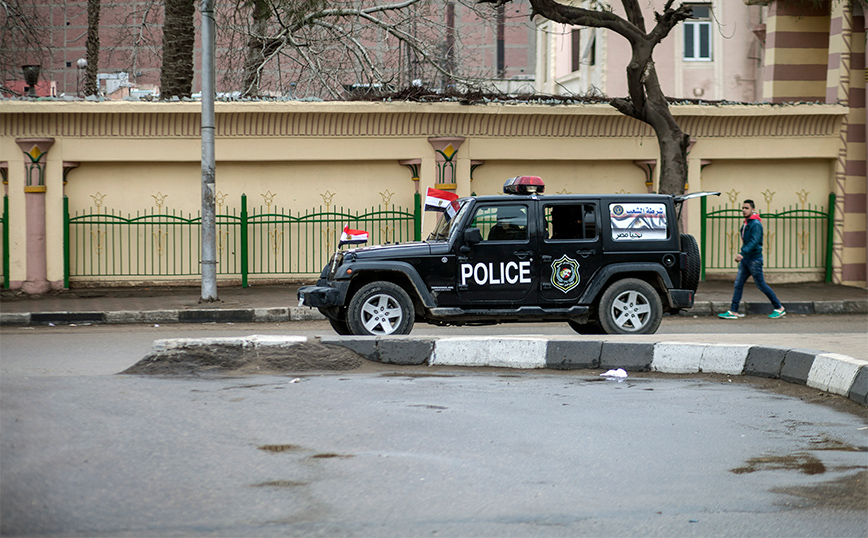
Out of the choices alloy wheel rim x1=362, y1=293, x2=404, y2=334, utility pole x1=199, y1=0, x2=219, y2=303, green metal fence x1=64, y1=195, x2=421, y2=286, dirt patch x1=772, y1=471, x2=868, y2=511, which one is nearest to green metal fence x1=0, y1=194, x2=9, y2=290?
green metal fence x1=64, y1=195, x2=421, y2=286

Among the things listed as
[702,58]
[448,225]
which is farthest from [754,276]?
[702,58]

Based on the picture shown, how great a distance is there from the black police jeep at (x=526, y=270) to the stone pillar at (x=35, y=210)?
807 cm

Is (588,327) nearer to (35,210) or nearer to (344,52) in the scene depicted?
(35,210)

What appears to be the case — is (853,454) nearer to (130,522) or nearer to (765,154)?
(130,522)

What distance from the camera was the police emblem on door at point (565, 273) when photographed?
10078 mm

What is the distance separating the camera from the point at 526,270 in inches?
394

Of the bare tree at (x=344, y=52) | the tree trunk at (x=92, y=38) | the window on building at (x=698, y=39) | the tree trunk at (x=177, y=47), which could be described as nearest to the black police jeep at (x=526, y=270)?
the bare tree at (x=344, y=52)

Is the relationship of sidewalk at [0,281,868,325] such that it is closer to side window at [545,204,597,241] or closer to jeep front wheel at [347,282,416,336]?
jeep front wheel at [347,282,416,336]

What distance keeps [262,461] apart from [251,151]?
493 inches

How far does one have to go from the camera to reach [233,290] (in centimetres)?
1628

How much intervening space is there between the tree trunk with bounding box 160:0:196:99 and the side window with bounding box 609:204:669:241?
11.3m

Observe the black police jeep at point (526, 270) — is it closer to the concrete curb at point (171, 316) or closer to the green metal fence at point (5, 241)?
the concrete curb at point (171, 316)

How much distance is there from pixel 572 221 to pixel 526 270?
778 mm

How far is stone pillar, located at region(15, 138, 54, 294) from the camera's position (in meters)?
16.1
